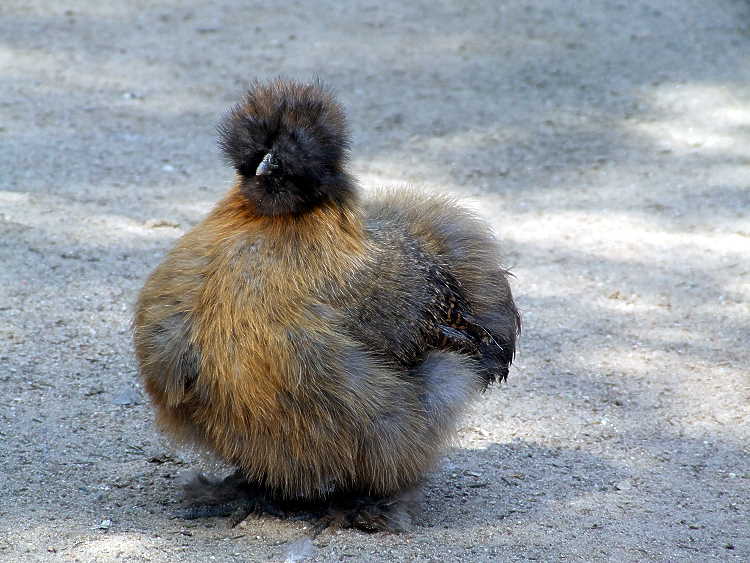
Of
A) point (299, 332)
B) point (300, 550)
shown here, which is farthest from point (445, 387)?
point (300, 550)

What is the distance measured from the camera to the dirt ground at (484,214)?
187 inches

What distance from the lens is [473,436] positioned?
18.9ft

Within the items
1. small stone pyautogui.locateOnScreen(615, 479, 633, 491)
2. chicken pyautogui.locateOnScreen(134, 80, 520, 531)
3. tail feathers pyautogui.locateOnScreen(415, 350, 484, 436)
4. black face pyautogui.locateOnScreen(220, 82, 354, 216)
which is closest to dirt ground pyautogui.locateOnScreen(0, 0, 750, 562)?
small stone pyautogui.locateOnScreen(615, 479, 633, 491)

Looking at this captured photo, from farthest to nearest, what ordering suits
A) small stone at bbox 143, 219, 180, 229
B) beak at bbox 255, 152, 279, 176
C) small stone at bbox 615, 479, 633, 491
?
1. small stone at bbox 143, 219, 180, 229
2. small stone at bbox 615, 479, 633, 491
3. beak at bbox 255, 152, 279, 176

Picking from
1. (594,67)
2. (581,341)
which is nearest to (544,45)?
(594,67)

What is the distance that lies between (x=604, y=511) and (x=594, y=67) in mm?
7578

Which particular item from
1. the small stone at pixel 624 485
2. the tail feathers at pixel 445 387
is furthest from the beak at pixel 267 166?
the small stone at pixel 624 485

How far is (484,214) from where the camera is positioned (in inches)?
340

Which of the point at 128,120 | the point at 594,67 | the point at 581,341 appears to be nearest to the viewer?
the point at 581,341

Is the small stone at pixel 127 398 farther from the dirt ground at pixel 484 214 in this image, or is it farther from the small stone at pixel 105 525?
the small stone at pixel 105 525

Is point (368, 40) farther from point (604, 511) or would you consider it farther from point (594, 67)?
point (604, 511)

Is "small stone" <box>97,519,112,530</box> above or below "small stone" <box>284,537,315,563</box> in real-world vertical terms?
below

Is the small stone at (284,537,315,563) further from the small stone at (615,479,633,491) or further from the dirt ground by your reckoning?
the small stone at (615,479,633,491)

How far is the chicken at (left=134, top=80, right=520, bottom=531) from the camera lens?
4.21 m
